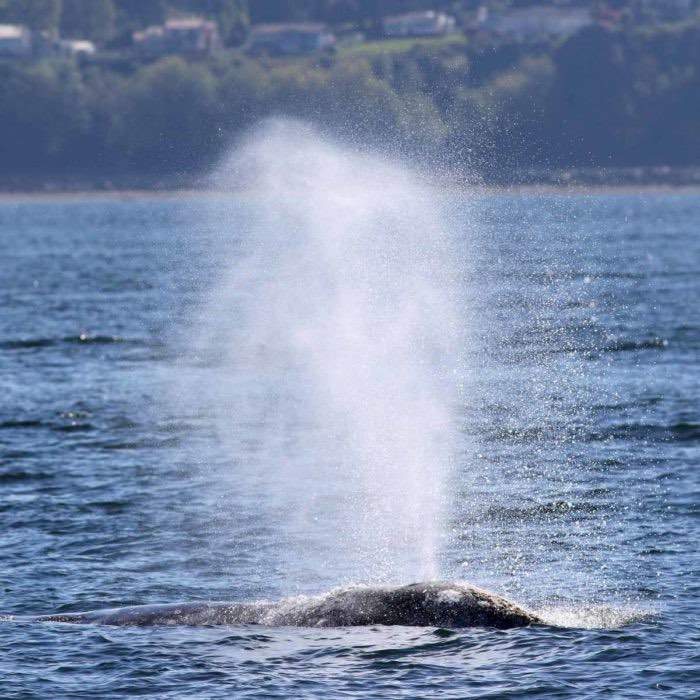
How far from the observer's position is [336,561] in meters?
30.8

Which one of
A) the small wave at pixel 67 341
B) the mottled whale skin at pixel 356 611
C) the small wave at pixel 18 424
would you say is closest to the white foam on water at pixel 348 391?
the mottled whale skin at pixel 356 611

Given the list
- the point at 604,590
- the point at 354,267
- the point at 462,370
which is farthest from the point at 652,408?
the point at 354,267

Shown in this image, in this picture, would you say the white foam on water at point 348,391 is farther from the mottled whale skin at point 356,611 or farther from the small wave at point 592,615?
the small wave at point 592,615

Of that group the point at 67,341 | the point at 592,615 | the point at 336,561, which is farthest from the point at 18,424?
the point at 592,615

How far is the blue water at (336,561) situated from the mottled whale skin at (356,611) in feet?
1.37

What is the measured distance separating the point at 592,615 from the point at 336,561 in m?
6.63

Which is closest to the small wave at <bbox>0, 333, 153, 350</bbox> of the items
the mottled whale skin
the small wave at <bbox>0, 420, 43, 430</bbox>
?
the small wave at <bbox>0, 420, 43, 430</bbox>

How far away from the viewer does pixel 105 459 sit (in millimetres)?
41781

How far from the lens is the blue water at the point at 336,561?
23312 millimetres

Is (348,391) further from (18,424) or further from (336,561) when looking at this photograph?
(336,561)

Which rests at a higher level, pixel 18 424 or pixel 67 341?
pixel 67 341

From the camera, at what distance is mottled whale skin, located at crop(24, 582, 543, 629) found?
25156 millimetres

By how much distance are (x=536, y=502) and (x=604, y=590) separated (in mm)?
7711

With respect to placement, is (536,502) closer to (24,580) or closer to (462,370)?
(24,580)
